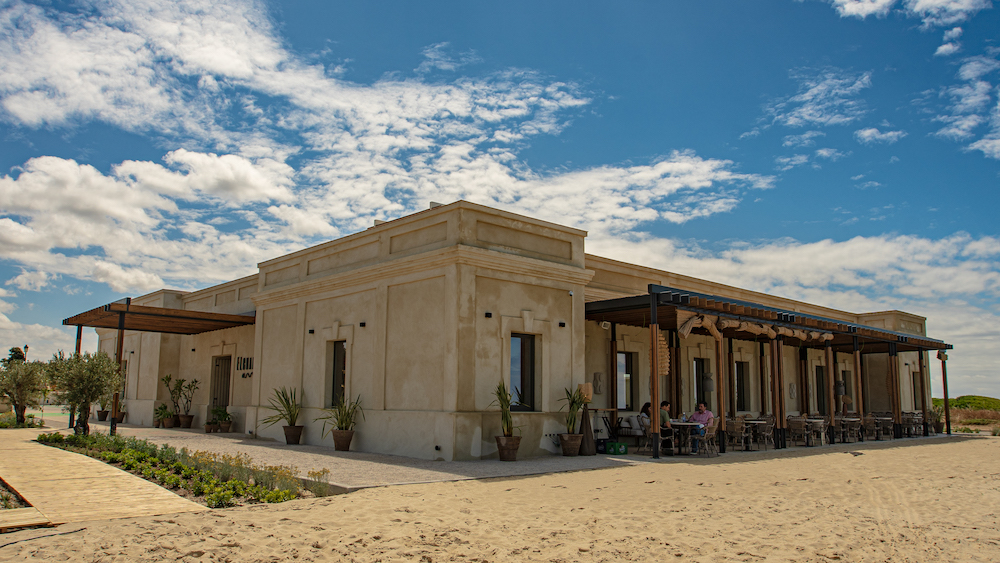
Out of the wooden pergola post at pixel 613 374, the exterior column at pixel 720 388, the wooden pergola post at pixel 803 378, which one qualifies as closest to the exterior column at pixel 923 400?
the wooden pergola post at pixel 803 378

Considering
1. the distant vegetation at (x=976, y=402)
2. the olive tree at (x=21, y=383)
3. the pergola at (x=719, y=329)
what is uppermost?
the pergola at (x=719, y=329)

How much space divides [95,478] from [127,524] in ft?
10.6

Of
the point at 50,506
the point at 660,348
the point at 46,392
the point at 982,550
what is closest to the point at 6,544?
the point at 50,506

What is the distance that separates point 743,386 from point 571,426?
10099mm

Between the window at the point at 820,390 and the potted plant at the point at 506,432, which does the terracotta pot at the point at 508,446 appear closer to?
the potted plant at the point at 506,432

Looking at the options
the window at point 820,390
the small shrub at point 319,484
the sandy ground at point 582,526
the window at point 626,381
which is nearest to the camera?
the sandy ground at point 582,526

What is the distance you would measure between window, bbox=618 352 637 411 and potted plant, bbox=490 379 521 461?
5369 millimetres

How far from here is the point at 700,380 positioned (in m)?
18.6

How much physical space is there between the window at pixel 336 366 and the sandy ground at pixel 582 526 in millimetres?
6596

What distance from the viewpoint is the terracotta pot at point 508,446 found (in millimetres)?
11195

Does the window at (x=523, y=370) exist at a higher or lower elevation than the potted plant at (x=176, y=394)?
higher

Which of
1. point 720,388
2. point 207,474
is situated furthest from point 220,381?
point 720,388

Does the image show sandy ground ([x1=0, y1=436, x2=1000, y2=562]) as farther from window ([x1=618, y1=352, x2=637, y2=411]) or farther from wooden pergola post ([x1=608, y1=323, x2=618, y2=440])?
window ([x1=618, y1=352, x2=637, y2=411])

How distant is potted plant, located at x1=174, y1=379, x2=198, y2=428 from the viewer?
799 inches
